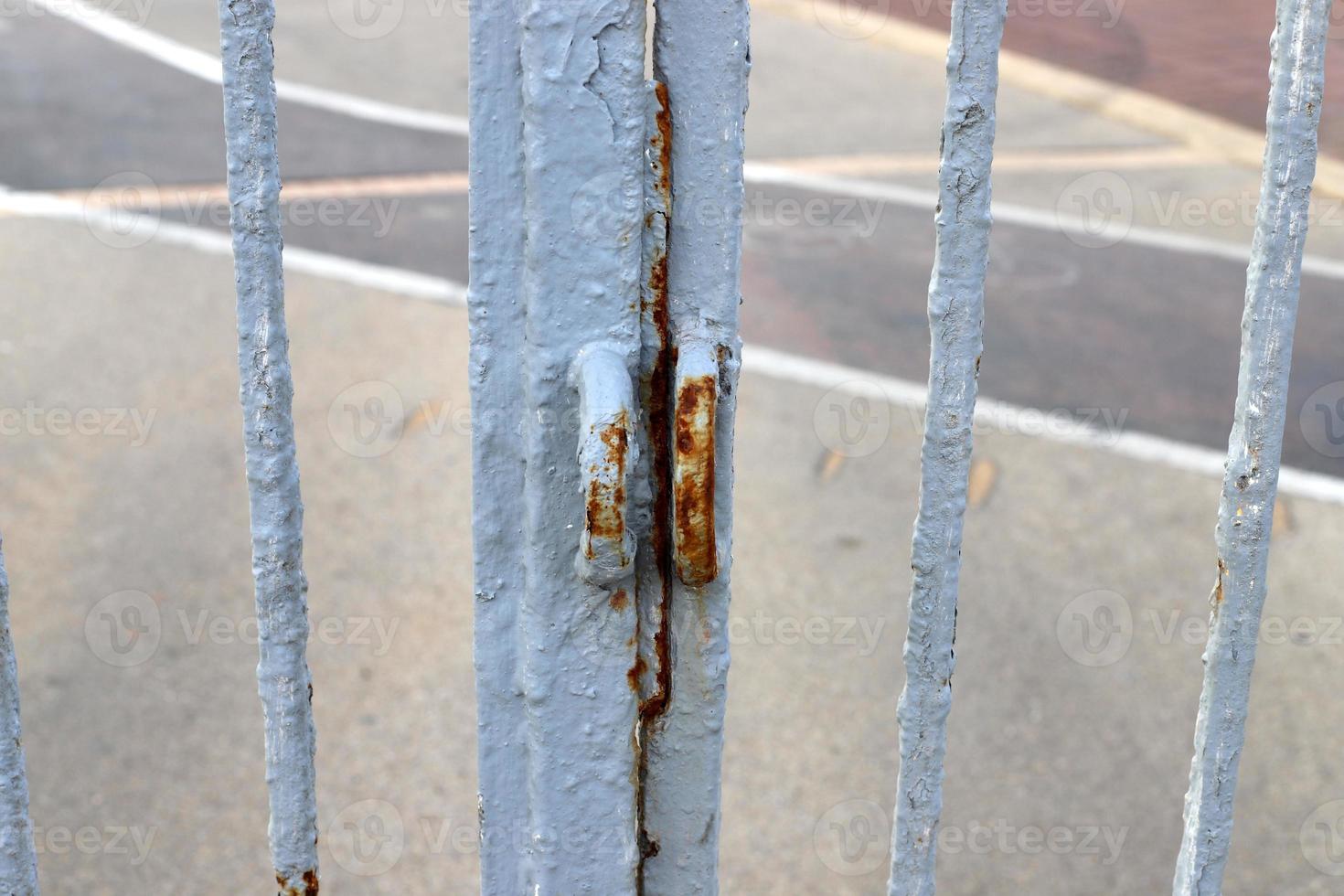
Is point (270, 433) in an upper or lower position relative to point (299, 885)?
upper

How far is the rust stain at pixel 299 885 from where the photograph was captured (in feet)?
4.07

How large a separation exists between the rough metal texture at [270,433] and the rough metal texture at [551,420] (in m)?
0.16

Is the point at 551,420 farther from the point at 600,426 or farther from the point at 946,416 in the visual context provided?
the point at 946,416

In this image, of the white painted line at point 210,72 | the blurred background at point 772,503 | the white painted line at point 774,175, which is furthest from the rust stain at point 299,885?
the white painted line at point 210,72

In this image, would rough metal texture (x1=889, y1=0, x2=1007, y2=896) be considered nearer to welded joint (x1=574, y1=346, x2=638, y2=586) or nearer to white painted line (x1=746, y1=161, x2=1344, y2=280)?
welded joint (x1=574, y1=346, x2=638, y2=586)

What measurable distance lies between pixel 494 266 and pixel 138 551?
3.65 meters

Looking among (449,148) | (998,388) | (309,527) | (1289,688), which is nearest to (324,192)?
(449,148)

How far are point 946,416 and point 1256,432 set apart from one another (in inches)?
10.6

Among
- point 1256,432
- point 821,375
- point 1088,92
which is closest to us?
point 1256,432

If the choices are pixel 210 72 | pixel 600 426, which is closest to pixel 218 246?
pixel 210 72

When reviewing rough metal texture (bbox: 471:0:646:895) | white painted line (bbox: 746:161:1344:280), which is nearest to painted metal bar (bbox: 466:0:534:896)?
rough metal texture (bbox: 471:0:646:895)

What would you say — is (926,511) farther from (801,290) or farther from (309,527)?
(801,290)

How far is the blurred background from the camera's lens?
3.48m

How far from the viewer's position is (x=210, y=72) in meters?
9.05
